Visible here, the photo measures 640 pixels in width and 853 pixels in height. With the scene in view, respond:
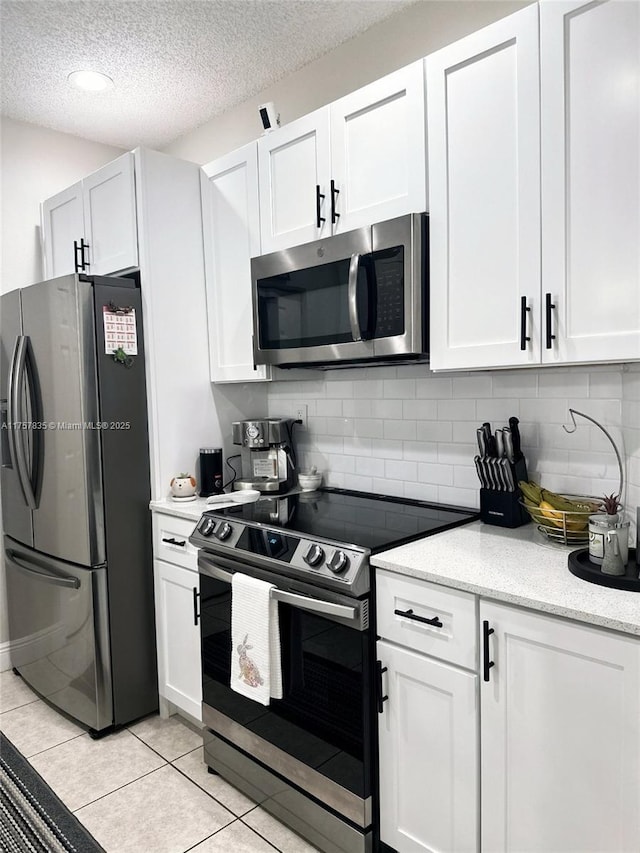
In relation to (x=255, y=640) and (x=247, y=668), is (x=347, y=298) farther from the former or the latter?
(x=247, y=668)

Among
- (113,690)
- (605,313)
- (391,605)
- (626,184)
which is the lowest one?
(113,690)

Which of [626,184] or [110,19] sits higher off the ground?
[110,19]

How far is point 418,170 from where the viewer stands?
6.48 feet

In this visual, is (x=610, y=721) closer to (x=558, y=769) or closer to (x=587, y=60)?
(x=558, y=769)

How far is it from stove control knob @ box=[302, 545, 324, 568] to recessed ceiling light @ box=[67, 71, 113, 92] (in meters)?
2.40

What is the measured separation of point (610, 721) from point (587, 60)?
5.30 ft

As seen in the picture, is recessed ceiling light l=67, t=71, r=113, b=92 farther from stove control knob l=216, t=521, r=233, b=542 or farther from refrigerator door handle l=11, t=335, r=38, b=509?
stove control knob l=216, t=521, r=233, b=542

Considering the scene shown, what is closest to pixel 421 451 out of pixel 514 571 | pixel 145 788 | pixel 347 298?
pixel 347 298

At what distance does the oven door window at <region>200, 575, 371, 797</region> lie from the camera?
1.77 m

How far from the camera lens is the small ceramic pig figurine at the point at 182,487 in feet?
8.80

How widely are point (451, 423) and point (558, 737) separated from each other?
1.19 metres

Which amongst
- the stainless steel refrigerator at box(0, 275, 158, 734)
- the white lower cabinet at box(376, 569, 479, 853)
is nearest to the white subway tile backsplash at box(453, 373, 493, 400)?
the white lower cabinet at box(376, 569, 479, 853)

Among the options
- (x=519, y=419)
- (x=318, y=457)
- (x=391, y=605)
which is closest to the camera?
(x=391, y=605)

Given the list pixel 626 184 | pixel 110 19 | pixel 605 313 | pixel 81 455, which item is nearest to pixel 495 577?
pixel 605 313
